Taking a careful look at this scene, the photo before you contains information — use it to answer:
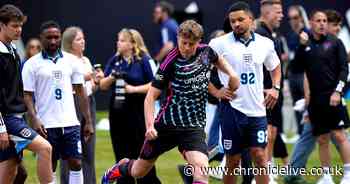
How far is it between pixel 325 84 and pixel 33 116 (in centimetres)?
421

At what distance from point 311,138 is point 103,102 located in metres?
10.4

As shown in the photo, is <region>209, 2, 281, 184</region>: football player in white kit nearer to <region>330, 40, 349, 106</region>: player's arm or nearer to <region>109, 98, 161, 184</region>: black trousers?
<region>109, 98, 161, 184</region>: black trousers

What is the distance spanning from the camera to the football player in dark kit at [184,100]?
9.77 metres

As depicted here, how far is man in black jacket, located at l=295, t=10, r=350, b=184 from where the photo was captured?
41.4 ft

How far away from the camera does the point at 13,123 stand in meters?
9.67

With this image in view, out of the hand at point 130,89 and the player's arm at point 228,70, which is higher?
the player's arm at point 228,70

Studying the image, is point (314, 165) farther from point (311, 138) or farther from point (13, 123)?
point (13, 123)

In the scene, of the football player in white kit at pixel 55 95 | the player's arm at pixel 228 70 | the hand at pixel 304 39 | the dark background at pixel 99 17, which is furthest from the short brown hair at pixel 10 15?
the dark background at pixel 99 17

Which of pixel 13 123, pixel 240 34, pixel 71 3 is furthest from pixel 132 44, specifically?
pixel 71 3

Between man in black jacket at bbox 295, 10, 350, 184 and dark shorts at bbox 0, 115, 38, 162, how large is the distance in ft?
14.5

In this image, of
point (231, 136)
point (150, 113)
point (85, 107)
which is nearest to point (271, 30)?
point (231, 136)

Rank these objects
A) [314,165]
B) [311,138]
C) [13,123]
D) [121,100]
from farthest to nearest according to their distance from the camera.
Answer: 1. [314,165]
2. [311,138]
3. [121,100]
4. [13,123]

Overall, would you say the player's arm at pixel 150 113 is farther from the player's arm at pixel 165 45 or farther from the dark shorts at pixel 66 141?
the player's arm at pixel 165 45

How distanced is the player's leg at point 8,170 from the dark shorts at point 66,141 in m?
0.87
